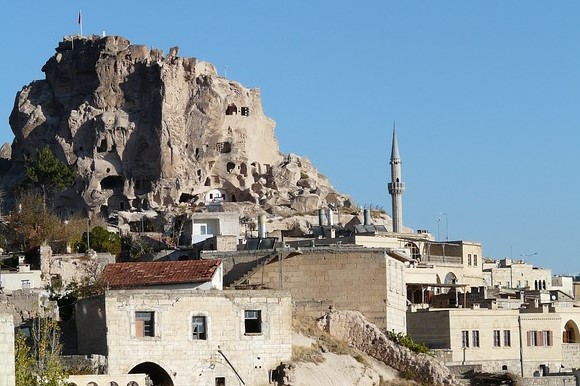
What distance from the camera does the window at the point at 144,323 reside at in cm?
4003

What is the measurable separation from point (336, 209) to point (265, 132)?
1112 centimetres

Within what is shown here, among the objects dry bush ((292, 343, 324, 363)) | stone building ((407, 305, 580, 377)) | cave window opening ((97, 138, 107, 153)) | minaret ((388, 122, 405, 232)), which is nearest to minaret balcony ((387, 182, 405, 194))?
minaret ((388, 122, 405, 232))

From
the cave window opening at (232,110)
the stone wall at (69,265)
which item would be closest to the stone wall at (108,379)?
the stone wall at (69,265)

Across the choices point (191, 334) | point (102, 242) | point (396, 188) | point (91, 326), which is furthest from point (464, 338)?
point (396, 188)

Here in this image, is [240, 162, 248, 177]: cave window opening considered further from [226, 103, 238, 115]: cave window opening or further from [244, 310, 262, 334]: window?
[244, 310, 262, 334]: window

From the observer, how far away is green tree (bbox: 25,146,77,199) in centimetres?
9188

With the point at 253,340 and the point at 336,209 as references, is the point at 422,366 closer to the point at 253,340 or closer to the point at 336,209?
the point at 253,340

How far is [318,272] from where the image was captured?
1902 inches

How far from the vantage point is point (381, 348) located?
45.2 m

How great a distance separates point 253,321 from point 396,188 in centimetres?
5074

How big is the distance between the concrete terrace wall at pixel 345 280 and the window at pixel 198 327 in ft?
24.8

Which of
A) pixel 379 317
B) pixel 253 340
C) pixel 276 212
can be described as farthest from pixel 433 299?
pixel 276 212

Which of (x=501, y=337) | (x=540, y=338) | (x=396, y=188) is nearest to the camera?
(x=501, y=337)

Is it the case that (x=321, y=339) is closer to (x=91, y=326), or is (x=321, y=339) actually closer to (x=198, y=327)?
(x=198, y=327)
